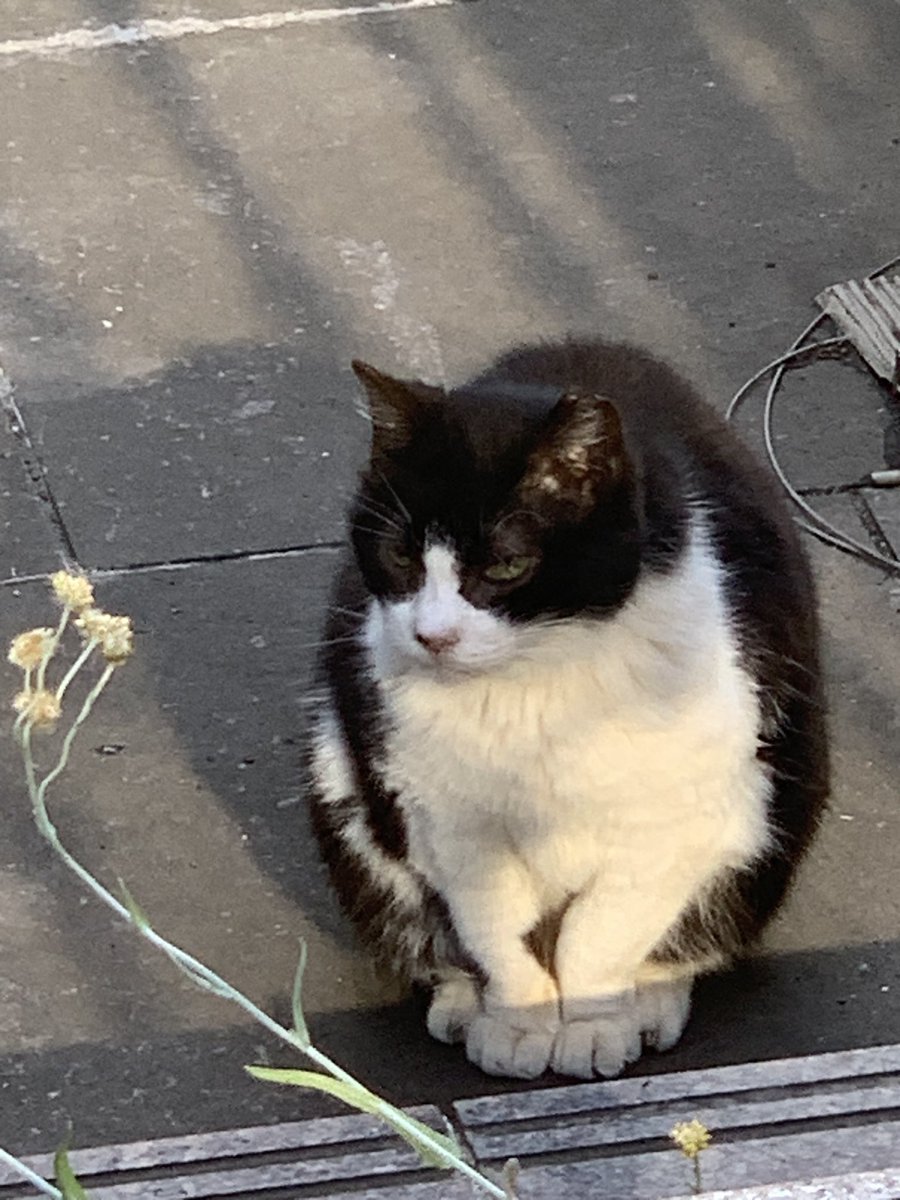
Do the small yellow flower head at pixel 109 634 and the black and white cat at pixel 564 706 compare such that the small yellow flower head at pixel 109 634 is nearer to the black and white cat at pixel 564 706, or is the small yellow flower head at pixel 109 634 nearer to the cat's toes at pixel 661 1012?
the black and white cat at pixel 564 706

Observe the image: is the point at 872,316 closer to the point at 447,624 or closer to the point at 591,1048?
the point at 591,1048

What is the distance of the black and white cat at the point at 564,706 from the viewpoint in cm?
247

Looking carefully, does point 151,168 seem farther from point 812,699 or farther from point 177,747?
point 812,699

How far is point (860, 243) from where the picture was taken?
4.89 metres

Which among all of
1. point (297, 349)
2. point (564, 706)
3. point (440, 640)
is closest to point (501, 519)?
point (440, 640)

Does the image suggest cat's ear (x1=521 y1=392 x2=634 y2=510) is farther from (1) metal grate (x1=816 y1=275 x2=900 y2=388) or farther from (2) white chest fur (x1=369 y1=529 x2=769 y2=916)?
(1) metal grate (x1=816 y1=275 x2=900 y2=388)

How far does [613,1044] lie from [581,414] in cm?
96

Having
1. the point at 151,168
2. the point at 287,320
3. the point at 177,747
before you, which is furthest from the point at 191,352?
the point at 177,747

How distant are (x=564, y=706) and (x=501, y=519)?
298mm

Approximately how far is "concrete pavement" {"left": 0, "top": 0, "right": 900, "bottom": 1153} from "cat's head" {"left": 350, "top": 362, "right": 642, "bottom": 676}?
2.54ft

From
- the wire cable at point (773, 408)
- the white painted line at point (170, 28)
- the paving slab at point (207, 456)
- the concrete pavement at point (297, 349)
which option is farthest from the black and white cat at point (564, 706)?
the white painted line at point (170, 28)

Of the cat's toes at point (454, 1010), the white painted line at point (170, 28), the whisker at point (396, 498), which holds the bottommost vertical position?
the white painted line at point (170, 28)

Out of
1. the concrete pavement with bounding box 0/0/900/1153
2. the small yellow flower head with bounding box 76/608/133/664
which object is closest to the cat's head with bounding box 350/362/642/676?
the concrete pavement with bounding box 0/0/900/1153

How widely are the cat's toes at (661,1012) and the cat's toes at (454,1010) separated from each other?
0.78 feet
